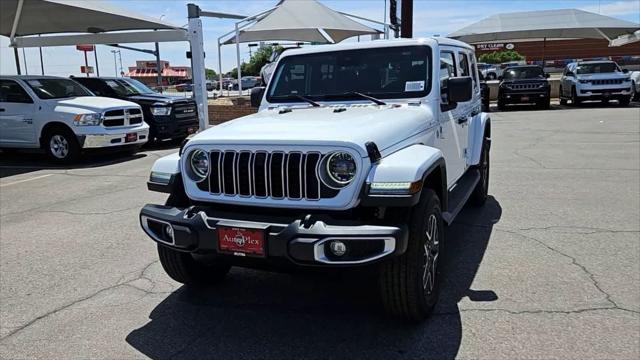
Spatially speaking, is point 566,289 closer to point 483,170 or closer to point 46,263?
point 483,170

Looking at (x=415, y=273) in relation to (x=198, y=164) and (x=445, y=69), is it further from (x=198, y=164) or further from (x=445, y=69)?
(x=445, y=69)

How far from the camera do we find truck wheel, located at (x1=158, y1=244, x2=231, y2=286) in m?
3.93

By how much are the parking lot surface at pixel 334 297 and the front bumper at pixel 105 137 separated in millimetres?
3881

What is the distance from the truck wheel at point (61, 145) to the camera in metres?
11.1

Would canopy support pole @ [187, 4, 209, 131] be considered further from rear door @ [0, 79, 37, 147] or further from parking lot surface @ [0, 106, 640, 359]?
parking lot surface @ [0, 106, 640, 359]

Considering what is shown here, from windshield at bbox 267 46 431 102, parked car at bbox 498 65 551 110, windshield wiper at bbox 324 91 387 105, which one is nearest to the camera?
windshield wiper at bbox 324 91 387 105

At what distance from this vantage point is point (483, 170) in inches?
260

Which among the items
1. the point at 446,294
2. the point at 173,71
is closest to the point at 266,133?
the point at 446,294

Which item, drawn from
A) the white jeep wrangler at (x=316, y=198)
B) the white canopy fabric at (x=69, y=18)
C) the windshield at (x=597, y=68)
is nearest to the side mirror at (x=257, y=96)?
the white jeep wrangler at (x=316, y=198)

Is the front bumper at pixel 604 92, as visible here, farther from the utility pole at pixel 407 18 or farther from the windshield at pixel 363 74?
the windshield at pixel 363 74

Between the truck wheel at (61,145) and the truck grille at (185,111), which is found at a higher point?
the truck grille at (185,111)

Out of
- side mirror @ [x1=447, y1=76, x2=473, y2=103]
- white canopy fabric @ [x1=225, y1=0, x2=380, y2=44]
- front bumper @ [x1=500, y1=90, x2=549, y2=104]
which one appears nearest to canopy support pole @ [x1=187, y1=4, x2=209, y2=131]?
white canopy fabric @ [x1=225, y1=0, x2=380, y2=44]

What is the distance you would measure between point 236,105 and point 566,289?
15343mm

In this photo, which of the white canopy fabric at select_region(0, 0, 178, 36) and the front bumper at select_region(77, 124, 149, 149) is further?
the white canopy fabric at select_region(0, 0, 178, 36)
